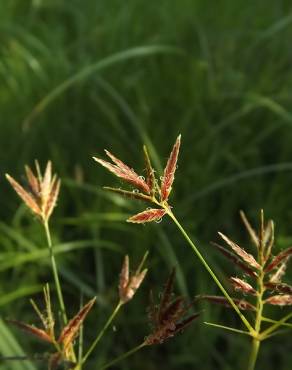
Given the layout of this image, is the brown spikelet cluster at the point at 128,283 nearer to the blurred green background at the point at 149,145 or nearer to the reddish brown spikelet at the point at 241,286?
the reddish brown spikelet at the point at 241,286

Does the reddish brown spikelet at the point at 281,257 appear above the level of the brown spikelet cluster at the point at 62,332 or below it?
above

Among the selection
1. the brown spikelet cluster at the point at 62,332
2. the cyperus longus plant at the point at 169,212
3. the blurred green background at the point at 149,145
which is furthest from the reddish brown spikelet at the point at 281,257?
the blurred green background at the point at 149,145

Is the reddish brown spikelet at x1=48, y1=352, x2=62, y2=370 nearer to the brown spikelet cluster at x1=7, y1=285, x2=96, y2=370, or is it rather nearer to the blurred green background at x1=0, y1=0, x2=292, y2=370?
the brown spikelet cluster at x1=7, y1=285, x2=96, y2=370

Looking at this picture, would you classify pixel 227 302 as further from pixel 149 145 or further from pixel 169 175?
pixel 149 145

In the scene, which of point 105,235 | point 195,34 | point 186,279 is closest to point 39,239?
point 105,235

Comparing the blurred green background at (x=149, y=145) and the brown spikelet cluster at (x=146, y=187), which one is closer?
the brown spikelet cluster at (x=146, y=187)

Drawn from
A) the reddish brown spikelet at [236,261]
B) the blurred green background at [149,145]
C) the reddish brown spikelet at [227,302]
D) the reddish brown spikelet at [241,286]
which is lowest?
the blurred green background at [149,145]

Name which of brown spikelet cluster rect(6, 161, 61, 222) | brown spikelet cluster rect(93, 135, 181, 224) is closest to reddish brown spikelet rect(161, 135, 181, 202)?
brown spikelet cluster rect(93, 135, 181, 224)
